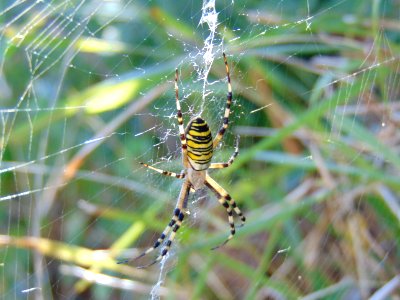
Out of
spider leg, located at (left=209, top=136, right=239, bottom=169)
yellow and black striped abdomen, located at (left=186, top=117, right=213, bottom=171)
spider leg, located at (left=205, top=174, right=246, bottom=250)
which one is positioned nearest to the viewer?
yellow and black striped abdomen, located at (left=186, top=117, right=213, bottom=171)

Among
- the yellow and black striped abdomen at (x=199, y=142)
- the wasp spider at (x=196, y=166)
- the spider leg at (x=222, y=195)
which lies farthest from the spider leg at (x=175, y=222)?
the yellow and black striped abdomen at (x=199, y=142)

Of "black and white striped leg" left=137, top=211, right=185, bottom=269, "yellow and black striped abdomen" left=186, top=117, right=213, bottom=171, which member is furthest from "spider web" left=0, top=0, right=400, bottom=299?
"yellow and black striped abdomen" left=186, top=117, right=213, bottom=171

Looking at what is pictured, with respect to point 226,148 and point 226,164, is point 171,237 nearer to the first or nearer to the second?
point 226,164

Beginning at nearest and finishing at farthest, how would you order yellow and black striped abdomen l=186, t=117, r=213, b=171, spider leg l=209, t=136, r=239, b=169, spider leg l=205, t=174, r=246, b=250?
yellow and black striped abdomen l=186, t=117, r=213, b=171 < spider leg l=209, t=136, r=239, b=169 < spider leg l=205, t=174, r=246, b=250

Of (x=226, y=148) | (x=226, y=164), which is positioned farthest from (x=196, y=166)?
(x=226, y=148)

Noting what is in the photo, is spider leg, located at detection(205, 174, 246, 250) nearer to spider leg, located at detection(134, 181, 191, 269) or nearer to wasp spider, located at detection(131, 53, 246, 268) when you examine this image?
wasp spider, located at detection(131, 53, 246, 268)

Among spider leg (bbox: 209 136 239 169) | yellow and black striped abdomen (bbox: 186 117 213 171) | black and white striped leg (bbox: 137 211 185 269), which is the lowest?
black and white striped leg (bbox: 137 211 185 269)
